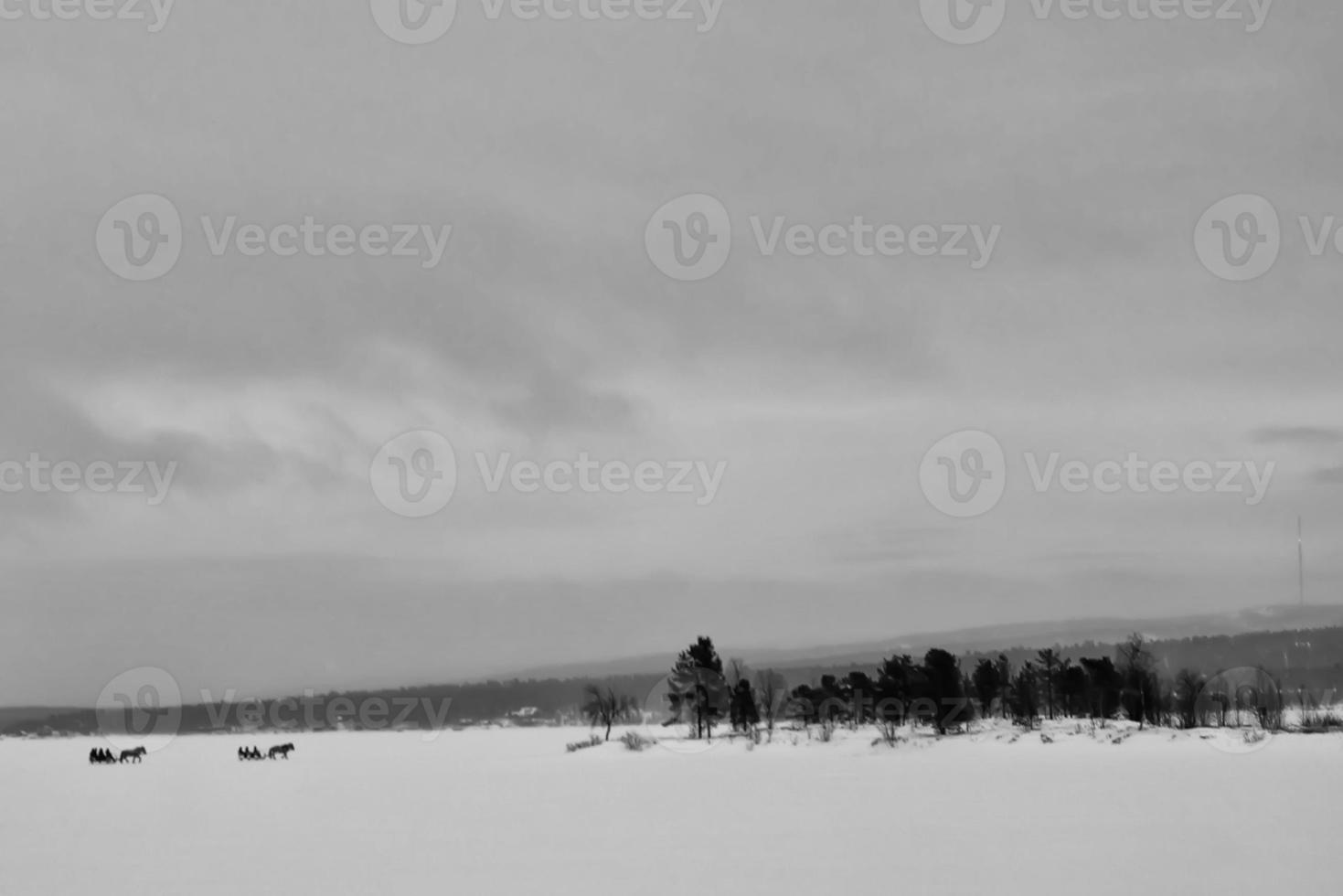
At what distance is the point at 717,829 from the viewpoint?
128 feet

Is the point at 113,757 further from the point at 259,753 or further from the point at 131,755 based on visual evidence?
the point at 259,753

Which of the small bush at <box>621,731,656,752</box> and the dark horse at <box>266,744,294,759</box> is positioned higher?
the small bush at <box>621,731,656,752</box>

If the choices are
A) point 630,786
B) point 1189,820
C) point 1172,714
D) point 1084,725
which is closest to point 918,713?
point 1084,725

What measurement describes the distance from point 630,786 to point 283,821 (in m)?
19.9

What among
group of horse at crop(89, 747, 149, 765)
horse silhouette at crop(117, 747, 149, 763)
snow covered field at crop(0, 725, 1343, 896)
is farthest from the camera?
horse silhouette at crop(117, 747, 149, 763)

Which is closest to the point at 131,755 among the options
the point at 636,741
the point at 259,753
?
the point at 259,753

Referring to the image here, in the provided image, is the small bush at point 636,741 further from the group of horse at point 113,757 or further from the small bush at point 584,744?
the group of horse at point 113,757

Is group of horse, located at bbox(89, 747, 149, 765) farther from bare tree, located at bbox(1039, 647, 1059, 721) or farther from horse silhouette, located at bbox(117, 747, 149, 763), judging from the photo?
bare tree, located at bbox(1039, 647, 1059, 721)

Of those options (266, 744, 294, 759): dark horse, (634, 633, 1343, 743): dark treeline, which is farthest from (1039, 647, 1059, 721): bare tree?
(266, 744, 294, 759): dark horse

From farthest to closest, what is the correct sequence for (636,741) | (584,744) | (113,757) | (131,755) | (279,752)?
(279,752) → (584,744) → (113,757) → (636,741) → (131,755)

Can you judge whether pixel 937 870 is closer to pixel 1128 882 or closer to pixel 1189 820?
pixel 1128 882

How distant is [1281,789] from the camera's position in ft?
155

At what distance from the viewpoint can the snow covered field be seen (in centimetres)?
2864

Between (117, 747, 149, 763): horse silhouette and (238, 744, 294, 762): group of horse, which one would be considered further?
(117, 747, 149, 763): horse silhouette
